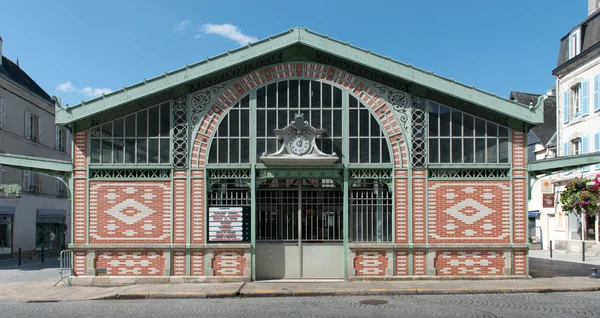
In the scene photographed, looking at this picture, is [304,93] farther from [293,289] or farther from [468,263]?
[468,263]

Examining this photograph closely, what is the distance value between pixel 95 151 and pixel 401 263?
9.27 meters

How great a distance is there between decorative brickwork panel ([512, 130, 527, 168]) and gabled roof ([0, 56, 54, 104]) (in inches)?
1004

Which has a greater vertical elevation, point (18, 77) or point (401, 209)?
point (18, 77)

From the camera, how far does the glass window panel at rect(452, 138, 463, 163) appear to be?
51.9ft

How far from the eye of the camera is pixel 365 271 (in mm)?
15633

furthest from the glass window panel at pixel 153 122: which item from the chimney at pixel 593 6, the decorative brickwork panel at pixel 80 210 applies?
the chimney at pixel 593 6

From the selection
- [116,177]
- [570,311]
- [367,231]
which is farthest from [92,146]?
[570,311]

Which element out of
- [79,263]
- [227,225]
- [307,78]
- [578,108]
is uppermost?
[578,108]

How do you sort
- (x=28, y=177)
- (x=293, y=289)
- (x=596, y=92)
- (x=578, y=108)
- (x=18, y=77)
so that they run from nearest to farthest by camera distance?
1. (x=293, y=289)
2. (x=596, y=92)
3. (x=578, y=108)
4. (x=28, y=177)
5. (x=18, y=77)

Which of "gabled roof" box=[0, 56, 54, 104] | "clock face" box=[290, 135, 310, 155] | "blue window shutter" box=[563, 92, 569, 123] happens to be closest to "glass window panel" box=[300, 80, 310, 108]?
"clock face" box=[290, 135, 310, 155]

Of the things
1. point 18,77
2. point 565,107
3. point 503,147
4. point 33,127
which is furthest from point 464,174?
point 18,77

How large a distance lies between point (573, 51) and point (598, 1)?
2960 mm

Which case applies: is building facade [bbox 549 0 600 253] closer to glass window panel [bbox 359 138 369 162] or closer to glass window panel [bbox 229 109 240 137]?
glass window panel [bbox 359 138 369 162]

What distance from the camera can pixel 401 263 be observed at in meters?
15.6
